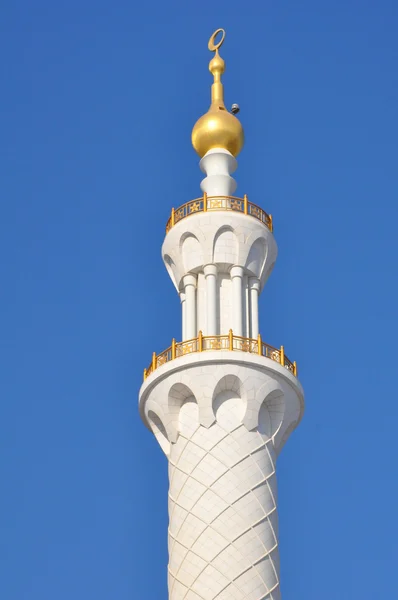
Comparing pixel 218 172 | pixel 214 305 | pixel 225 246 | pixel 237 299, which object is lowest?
pixel 214 305

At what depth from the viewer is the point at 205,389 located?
36.1 meters

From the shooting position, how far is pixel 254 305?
39.0 m

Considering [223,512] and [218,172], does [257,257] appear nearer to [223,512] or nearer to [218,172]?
[218,172]

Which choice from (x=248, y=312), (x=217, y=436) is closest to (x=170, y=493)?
(x=217, y=436)

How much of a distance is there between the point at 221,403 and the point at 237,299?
3330 mm

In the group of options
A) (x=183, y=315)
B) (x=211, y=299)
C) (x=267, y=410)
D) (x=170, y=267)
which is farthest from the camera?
(x=170, y=267)

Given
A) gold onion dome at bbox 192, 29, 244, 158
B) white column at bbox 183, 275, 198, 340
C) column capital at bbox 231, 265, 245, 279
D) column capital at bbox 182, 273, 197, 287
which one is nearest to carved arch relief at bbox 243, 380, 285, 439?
white column at bbox 183, 275, 198, 340

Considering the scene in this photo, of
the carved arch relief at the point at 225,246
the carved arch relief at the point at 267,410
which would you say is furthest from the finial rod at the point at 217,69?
the carved arch relief at the point at 267,410

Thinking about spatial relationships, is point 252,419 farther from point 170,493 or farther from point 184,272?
point 184,272

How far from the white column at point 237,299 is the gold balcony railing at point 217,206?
5.68 ft

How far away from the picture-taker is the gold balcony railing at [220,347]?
36.8 meters

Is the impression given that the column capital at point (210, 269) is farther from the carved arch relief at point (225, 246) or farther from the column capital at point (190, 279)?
the column capital at point (190, 279)

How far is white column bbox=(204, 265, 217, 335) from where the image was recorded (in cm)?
3794

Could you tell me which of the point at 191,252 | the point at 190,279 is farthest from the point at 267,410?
the point at 191,252
